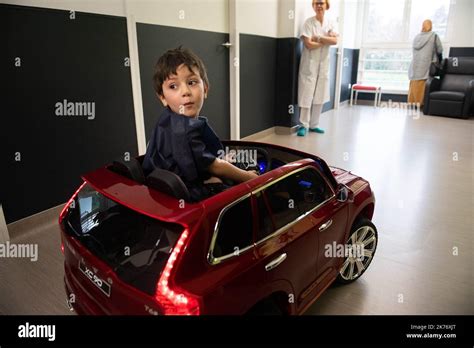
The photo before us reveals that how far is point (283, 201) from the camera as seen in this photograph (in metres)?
1.48

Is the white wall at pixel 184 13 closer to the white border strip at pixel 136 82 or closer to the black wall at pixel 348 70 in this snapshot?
the white border strip at pixel 136 82

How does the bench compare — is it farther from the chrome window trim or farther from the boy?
the boy

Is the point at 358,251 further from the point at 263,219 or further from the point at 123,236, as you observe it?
the point at 123,236

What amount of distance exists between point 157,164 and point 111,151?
177cm

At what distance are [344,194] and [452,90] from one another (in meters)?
7.00

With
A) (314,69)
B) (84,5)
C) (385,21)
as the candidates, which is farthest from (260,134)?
(385,21)

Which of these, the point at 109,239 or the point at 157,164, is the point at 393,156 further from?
the point at 109,239

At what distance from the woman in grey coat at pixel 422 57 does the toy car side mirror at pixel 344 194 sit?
717 cm

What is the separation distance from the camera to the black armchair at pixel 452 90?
684 cm

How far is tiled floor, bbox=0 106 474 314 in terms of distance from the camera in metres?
1.89

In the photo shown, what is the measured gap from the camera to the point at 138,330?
3.63 feet

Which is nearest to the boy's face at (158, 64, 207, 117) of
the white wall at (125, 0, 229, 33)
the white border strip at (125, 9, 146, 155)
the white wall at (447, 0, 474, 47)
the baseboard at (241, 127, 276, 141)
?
the white border strip at (125, 9, 146, 155)

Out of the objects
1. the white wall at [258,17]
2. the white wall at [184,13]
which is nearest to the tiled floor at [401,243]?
the white wall at [258,17]

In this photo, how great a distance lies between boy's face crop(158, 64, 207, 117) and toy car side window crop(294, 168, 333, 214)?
57cm
